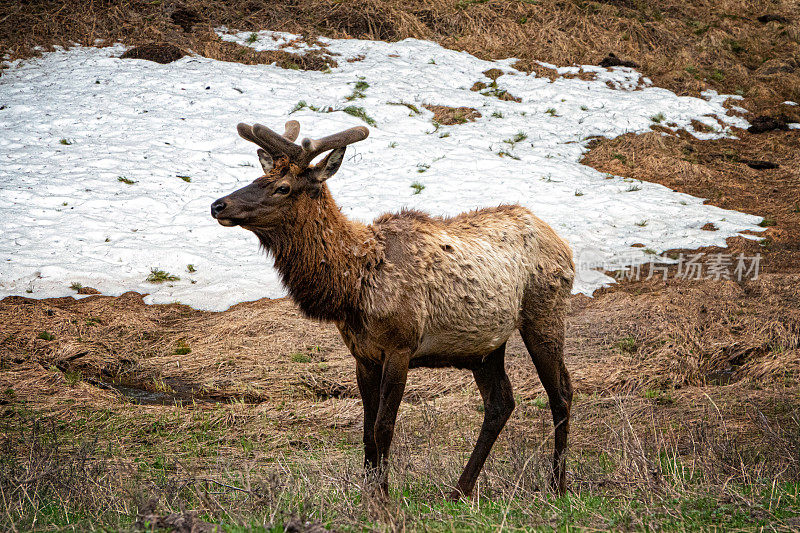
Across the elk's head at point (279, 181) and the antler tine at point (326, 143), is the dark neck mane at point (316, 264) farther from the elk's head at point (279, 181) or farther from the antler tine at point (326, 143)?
the antler tine at point (326, 143)

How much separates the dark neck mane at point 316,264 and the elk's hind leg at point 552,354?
169 centimetres

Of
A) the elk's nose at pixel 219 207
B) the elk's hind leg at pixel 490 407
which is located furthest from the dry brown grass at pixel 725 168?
the elk's nose at pixel 219 207

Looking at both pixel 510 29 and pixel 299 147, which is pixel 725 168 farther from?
pixel 299 147

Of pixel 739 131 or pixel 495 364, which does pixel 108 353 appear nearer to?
pixel 495 364

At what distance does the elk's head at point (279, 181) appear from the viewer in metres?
4.69

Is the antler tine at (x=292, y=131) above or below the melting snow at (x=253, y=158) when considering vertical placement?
above

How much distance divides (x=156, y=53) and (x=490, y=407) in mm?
15327

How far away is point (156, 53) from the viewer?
17234 millimetres

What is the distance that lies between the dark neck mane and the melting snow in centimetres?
512

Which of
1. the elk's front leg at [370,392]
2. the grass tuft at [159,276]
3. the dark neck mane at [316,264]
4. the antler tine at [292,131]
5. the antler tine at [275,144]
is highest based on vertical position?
the antler tine at [275,144]

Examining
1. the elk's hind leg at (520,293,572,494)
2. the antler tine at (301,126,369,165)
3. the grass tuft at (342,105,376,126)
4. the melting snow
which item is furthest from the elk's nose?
the grass tuft at (342,105,376,126)

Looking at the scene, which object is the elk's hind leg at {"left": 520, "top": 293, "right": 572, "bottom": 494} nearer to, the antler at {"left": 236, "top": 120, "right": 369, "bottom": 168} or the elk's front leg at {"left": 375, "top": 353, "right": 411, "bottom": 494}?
the elk's front leg at {"left": 375, "top": 353, "right": 411, "bottom": 494}

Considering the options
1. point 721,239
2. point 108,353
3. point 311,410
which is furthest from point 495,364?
point 721,239

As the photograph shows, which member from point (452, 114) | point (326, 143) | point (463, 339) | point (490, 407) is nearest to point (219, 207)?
point (326, 143)
